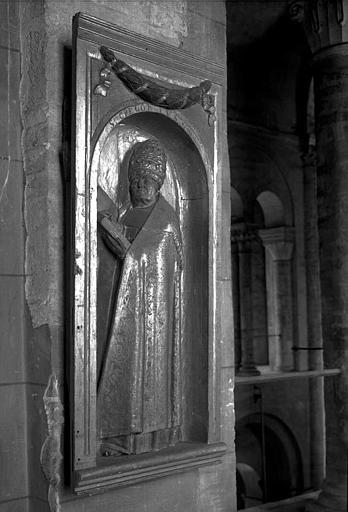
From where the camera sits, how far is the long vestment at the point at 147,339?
2.66 metres

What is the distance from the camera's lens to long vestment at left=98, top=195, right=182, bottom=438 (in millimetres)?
2658

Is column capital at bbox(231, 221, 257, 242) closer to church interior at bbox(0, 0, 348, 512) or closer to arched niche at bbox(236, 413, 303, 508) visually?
arched niche at bbox(236, 413, 303, 508)

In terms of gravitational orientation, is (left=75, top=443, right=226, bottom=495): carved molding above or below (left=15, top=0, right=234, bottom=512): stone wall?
below

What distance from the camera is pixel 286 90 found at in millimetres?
11297

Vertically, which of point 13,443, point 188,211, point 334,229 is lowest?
point 13,443

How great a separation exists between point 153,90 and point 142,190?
415 mm

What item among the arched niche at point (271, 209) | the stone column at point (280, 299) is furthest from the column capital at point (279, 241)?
the arched niche at point (271, 209)

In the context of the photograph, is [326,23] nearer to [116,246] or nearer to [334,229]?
[334,229]

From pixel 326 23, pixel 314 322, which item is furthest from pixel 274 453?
pixel 326 23

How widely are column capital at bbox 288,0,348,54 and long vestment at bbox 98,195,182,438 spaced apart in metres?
3.17

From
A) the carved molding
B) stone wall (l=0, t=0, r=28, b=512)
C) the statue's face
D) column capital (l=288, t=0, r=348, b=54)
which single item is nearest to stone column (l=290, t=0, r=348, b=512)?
column capital (l=288, t=0, r=348, b=54)

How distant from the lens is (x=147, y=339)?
276 centimetres

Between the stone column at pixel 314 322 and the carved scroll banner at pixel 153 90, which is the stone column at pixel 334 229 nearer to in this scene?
the carved scroll banner at pixel 153 90

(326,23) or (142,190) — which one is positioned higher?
(326,23)
